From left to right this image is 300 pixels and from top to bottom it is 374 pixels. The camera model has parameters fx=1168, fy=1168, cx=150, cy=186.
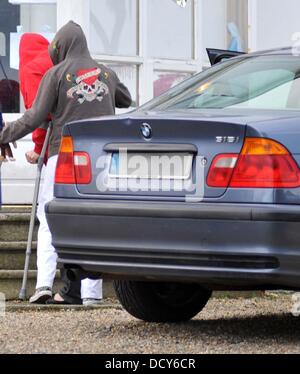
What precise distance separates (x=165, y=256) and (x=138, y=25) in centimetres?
504

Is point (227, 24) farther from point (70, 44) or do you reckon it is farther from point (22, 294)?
point (22, 294)

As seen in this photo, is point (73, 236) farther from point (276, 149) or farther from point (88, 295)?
point (88, 295)

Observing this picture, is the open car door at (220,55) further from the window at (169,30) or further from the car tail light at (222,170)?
the window at (169,30)

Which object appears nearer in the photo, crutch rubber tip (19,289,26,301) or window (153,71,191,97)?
crutch rubber tip (19,289,26,301)

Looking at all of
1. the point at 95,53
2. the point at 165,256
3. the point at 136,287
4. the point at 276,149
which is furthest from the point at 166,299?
the point at 95,53

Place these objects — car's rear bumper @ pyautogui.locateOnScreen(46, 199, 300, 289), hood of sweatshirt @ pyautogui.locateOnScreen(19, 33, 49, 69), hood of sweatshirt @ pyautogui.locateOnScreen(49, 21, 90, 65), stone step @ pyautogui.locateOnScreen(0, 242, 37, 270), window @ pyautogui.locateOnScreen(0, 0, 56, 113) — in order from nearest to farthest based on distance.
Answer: car's rear bumper @ pyautogui.locateOnScreen(46, 199, 300, 289)
hood of sweatshirt @ pyautogui.locateOnScreen(49, 21, 90, 65)
stone step @ pyautogui.locateOnScreen(0, 242, 37, 270)
hood of sweatshirt @ pyautogui.locateOnScreen(19, 33, 49, 69)
window @ pyautogui.locateOnScreen(0, 0, 56, 113)

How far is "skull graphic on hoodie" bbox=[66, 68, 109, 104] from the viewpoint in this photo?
304 inches

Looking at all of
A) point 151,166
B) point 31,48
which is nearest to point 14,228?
point 31,48

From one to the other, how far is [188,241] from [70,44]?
271 cm

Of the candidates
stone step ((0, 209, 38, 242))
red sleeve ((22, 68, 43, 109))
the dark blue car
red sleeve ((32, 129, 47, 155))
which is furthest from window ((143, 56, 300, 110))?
stone step ((0, 209, 38, 242))

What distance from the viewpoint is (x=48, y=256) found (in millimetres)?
7859

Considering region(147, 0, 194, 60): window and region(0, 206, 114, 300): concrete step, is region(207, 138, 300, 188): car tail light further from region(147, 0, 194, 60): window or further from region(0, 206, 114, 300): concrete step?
region(147, 0, 194, 60): window

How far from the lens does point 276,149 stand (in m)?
5.52

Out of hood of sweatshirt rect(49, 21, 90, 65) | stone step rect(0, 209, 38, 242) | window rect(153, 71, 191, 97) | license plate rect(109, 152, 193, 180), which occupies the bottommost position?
stone step rect(0, 209, 38, 242)
